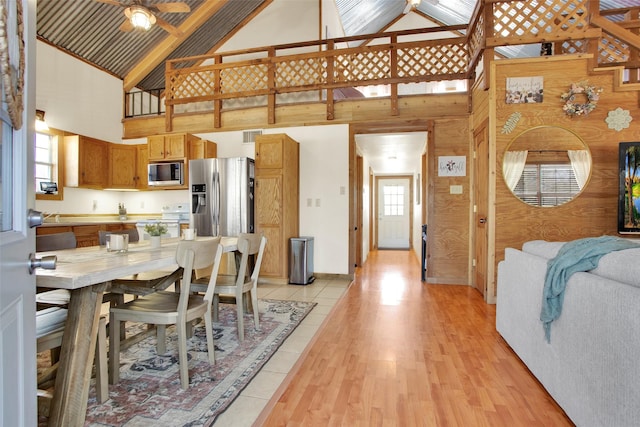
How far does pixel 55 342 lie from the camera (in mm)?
1473

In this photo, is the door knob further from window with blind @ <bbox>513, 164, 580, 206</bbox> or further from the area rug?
window with blind @ <bbox>513, 164, 580, 206</bbox>

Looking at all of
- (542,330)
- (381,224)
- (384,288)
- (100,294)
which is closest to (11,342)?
(100,294)

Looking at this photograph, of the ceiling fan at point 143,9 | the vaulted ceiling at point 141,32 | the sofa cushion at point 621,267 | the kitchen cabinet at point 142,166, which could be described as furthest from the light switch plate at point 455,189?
the kitchen cabinet at point 142,166

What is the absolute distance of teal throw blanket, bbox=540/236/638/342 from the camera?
1538 mm

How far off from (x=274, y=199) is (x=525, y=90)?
3130mm

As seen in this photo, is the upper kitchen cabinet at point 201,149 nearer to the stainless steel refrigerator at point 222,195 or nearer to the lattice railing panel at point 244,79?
the stainless steel refrigerator at point 222,195

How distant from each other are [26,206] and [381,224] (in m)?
9.14

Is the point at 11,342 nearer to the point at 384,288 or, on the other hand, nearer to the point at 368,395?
the point at 368,395

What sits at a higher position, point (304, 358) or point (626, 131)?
point (626, 131)

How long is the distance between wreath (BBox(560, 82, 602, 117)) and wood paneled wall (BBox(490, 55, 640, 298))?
6cm

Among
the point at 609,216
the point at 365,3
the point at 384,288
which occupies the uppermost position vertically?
the point at 365,3

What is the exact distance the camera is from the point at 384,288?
424 cm

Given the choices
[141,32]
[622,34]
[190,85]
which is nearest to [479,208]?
[622,34]

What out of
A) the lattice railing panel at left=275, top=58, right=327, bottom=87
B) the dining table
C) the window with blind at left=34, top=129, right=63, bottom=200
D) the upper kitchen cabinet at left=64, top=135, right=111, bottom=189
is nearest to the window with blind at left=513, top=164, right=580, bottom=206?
the lattice railing panel at left=275, top=58, right=327, bottom=87
